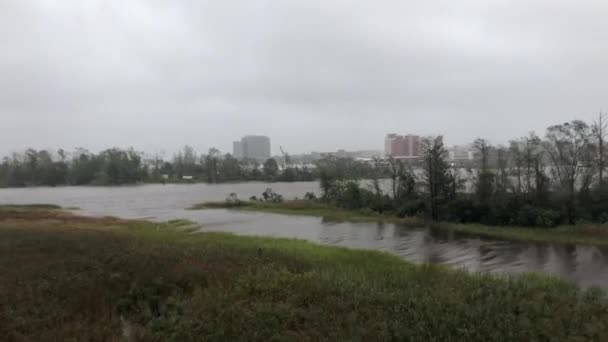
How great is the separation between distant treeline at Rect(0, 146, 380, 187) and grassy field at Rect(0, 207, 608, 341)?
7005 cm

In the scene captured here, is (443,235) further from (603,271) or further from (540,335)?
(540,335)

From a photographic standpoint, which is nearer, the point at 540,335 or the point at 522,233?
the point at 540,335

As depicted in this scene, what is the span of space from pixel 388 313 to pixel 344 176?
100 feet

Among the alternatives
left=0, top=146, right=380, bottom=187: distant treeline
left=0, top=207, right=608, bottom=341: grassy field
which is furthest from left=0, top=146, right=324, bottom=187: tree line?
left=0, top=207, right=608, bottom=341: grassy field

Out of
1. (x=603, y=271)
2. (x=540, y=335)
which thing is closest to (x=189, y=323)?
(x=540, y=335)

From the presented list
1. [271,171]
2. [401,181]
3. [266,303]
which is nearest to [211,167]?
[271,171]

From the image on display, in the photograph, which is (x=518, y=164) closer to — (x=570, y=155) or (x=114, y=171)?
(x=570, y=155)

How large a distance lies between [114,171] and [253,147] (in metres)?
96.9

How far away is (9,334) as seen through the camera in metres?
5.68

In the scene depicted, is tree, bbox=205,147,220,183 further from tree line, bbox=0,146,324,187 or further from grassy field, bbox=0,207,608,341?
grassy field, bbox=0,207,608,341

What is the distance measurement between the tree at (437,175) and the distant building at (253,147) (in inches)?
6107

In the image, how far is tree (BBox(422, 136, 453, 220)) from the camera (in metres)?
23.5

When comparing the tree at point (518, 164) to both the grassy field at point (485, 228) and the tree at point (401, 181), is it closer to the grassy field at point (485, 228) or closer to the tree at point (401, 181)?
the grassy field at point (485, 228)

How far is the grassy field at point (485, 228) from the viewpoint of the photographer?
1628 cm
